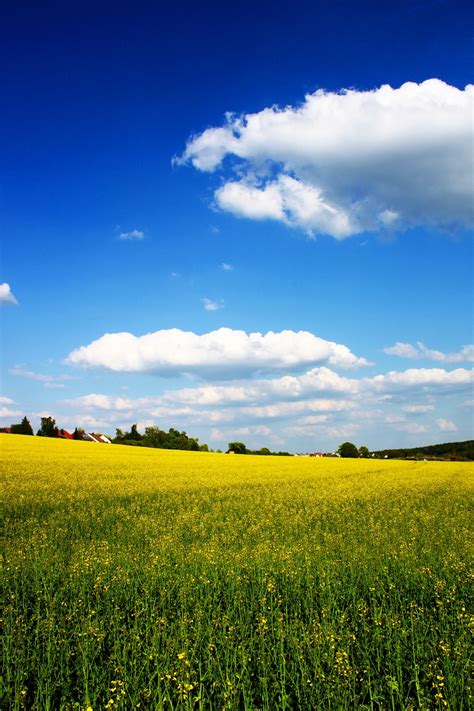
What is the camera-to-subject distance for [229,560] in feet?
29.1

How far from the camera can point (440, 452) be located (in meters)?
105

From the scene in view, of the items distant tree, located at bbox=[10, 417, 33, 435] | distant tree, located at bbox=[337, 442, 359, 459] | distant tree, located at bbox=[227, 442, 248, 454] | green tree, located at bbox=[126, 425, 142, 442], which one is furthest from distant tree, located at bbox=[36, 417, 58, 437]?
distant tree, located at bbox=[337, 442, 359, 459]

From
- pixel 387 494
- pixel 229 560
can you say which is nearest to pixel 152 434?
pixel 387 494

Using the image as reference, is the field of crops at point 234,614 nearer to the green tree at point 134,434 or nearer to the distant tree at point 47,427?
the distant tree at point 47,427

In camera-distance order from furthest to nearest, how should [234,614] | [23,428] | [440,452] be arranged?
[440,452] < [23,428] < [234,614]

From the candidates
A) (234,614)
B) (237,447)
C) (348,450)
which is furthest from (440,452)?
(234,614)

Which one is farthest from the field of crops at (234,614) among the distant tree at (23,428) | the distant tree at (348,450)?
the distant tree at (348,450)

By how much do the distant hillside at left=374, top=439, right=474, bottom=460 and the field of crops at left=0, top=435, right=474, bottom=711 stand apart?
9017 centimetres

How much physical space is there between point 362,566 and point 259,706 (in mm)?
4261

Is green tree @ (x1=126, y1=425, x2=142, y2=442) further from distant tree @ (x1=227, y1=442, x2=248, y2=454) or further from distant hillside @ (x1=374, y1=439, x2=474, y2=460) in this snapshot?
distant hillside @ (x1=374, y1=439, x2=474, y2=460)

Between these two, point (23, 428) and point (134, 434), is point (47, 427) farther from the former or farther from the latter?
point (134, 434)

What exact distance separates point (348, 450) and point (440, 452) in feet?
65.5

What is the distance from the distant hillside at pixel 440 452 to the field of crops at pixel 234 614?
296ft

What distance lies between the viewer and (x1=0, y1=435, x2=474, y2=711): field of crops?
4734 mm
